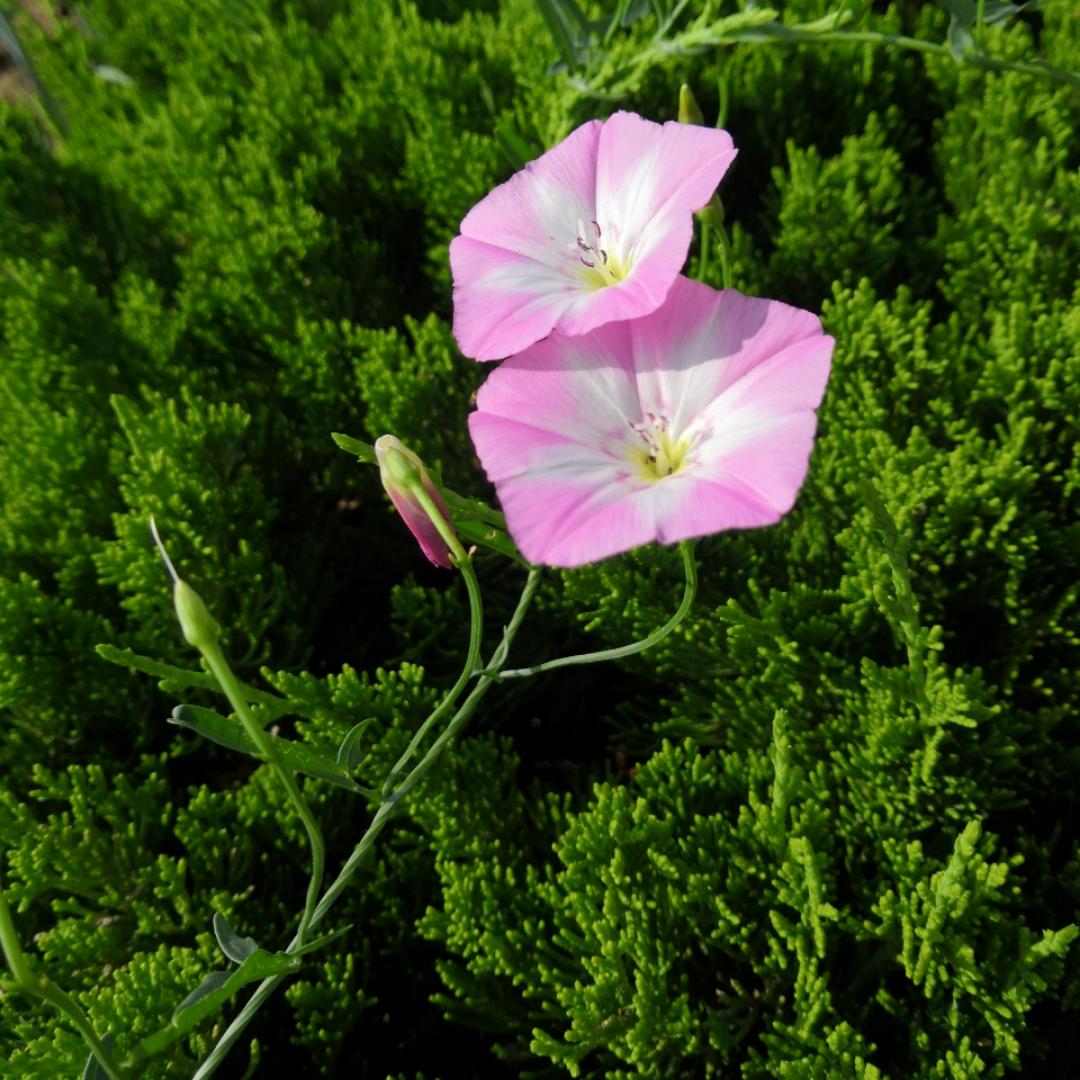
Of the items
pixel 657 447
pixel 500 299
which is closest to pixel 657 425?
pixel 657 447

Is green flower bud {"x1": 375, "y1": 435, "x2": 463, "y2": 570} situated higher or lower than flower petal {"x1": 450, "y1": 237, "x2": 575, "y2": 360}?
lower

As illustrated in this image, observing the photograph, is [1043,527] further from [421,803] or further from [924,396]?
[421,803]

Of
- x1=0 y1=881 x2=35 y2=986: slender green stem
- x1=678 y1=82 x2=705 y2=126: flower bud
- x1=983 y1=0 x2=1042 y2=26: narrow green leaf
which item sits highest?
x1=678 y1=82 x2=705 y2=126: flower bud

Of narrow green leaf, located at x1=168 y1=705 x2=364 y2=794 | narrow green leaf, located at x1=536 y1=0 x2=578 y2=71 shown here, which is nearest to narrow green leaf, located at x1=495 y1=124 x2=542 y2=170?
narrow green leaf, located at x1=536 y1=0 x2=578 y2=71

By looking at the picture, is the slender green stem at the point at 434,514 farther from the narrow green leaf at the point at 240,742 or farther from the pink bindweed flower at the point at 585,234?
the narrow green leaf at the point at 240,742

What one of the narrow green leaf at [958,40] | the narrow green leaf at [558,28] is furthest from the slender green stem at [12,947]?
the narrow green leaf at [958,40]

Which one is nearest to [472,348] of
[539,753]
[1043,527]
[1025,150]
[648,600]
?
[648,600]

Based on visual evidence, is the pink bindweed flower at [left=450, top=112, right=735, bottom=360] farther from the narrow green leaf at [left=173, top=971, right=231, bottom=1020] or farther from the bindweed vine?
the narrow green leaf at [left=173, top=971, right=231, bottom=1020]
